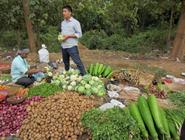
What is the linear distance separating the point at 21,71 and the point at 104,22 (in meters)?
15.9

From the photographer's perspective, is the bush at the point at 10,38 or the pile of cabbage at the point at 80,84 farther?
the bush at the point at 10,38

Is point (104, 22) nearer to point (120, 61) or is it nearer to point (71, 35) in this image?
point (120, 61)

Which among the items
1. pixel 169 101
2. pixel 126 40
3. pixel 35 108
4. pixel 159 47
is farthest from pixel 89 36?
pixel 35 108

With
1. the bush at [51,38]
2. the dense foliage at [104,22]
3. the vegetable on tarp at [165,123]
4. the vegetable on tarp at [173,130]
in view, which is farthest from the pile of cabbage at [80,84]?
the bush at [51,38]

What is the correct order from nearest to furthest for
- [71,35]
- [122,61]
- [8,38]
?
[71,35] < [122,61] < [8,38]

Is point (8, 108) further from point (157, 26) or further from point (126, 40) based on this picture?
point (157, 26)

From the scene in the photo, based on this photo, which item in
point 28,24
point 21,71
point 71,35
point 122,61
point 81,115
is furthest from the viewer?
point 28,24

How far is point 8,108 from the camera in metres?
7.02

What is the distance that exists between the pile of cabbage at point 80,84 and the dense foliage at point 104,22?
7.56 meters

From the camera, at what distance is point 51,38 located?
795 inches

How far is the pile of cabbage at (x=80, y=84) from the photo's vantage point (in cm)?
766

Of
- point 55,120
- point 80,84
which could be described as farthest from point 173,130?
point 80,84

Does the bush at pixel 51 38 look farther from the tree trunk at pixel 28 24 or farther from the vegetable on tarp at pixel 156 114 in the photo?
the vegetable on tarp at pixel 156 114

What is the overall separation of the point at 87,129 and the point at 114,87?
100 inches
